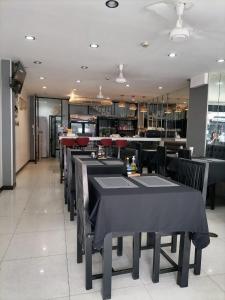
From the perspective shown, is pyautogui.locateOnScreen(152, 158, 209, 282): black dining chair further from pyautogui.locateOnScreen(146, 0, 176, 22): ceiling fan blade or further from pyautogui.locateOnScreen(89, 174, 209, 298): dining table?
pyautogui.locateOnScreen(146, 0, 176, 22): ceiling fan blade

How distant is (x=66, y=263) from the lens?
7.57 feet

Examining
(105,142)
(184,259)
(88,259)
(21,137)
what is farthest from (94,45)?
(21,137)

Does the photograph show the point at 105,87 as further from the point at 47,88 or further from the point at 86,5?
the point at 86,5

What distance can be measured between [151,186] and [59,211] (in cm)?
227

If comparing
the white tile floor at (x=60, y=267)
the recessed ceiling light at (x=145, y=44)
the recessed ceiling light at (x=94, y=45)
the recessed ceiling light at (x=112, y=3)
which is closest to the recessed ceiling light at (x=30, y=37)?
the recessed ceiling light at (x=94, y=45)

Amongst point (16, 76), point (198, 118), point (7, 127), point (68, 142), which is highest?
point (16, 76)

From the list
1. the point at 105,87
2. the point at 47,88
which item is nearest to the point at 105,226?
the point at 105,87

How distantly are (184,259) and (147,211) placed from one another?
59cm

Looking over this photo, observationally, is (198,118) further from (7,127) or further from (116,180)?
(7,127)

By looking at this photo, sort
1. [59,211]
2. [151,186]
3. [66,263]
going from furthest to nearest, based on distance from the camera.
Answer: [59,211] < [66,263] < [151,186]

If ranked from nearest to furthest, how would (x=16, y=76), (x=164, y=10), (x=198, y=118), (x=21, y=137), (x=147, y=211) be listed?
(x=147, y=211) < (x=164, y=10) < (x=16, y=76) < (x=198, y=118) < (x=21, y=137)

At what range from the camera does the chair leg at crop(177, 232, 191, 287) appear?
1945mm

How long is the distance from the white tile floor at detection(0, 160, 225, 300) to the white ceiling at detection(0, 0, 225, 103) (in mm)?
2771

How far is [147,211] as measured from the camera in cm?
179
